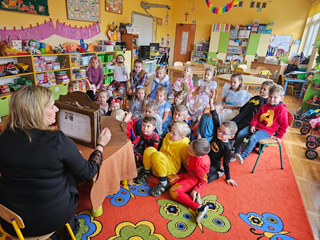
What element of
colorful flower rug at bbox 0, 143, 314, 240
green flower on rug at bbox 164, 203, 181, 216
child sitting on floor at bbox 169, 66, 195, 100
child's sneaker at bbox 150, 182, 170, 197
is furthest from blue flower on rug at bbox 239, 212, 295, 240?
child sitting on floor at bbox 169, 66, 195, 100

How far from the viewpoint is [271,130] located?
2465 mm

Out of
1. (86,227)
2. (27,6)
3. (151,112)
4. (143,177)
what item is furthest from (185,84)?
(27,6)

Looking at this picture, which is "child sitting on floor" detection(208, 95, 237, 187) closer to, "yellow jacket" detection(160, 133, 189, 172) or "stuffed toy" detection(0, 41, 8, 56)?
"yellow jacket" detection(160, 133, 189, 172)

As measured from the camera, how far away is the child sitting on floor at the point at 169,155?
201 centimetres

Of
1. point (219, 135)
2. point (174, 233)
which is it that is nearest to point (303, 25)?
point (219, 135)

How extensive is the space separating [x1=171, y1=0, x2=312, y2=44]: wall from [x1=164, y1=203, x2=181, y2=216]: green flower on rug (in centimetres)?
873

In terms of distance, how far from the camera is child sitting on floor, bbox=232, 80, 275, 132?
2663 mm

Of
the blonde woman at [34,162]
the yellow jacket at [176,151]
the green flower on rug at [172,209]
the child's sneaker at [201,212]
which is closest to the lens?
the blonde woman at [34,162]

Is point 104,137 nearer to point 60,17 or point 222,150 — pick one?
point 222,150

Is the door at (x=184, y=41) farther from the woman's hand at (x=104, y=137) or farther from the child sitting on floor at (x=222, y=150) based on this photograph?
the woman's hand at (x=104, y=137)

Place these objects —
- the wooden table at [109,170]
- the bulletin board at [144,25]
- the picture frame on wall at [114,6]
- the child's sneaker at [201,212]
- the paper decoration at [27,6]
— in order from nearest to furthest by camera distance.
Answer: the wooden table at [109,170] → the child's sneaker at [201,212] → the paper decoration at [27,6] → the picture frame on wall at [114,6] → the bulletin board at [144,25]

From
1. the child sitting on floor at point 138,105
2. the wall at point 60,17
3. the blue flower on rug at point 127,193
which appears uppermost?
the wall at point 60,17

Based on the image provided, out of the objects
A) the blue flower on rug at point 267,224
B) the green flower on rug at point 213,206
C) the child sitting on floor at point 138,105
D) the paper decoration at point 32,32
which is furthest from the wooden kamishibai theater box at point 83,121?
the paper decoration at point 32,32

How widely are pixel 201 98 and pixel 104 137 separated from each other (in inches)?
85.6
